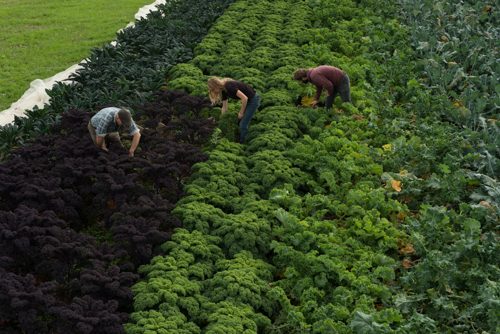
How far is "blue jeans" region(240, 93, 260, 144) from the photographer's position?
37.0 feet

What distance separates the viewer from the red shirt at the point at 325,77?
1159cm

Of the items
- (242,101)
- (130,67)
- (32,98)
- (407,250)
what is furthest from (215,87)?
(32,98)

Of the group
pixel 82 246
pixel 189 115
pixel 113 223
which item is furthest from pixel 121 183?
pixel 189 115

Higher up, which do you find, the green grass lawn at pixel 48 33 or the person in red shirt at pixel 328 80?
the person in red shirt at pixel 328 80

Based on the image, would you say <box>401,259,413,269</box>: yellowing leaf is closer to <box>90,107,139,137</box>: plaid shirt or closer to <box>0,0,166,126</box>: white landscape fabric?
<box>90,107,139,137</box>: plaid shirt

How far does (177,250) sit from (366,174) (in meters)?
3.33

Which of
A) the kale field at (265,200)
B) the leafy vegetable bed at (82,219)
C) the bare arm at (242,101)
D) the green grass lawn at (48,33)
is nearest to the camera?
the leafy vegetable bed at (82,219)

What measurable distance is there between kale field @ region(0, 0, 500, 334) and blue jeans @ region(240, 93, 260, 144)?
0.69ft

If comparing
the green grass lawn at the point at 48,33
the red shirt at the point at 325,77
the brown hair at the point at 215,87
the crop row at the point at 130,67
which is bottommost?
the green grass lawn at the point at 48,33

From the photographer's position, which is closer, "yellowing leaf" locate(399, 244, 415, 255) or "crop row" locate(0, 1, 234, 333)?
"crop row" locate(0, 1, 234, 333)

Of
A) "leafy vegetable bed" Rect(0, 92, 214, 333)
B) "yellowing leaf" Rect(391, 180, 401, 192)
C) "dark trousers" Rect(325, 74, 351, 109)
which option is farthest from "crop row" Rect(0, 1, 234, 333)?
"yellowing leaf" Rect(391, 180, 401, 192)

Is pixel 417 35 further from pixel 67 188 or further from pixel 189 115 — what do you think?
pixel 67 188

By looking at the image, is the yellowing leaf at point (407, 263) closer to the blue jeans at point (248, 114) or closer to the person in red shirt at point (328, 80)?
the blue jeans at point (248, 114)

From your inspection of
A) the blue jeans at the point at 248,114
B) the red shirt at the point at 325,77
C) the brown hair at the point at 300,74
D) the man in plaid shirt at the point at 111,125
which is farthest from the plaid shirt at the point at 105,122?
the red shirt at the point at 325,77
